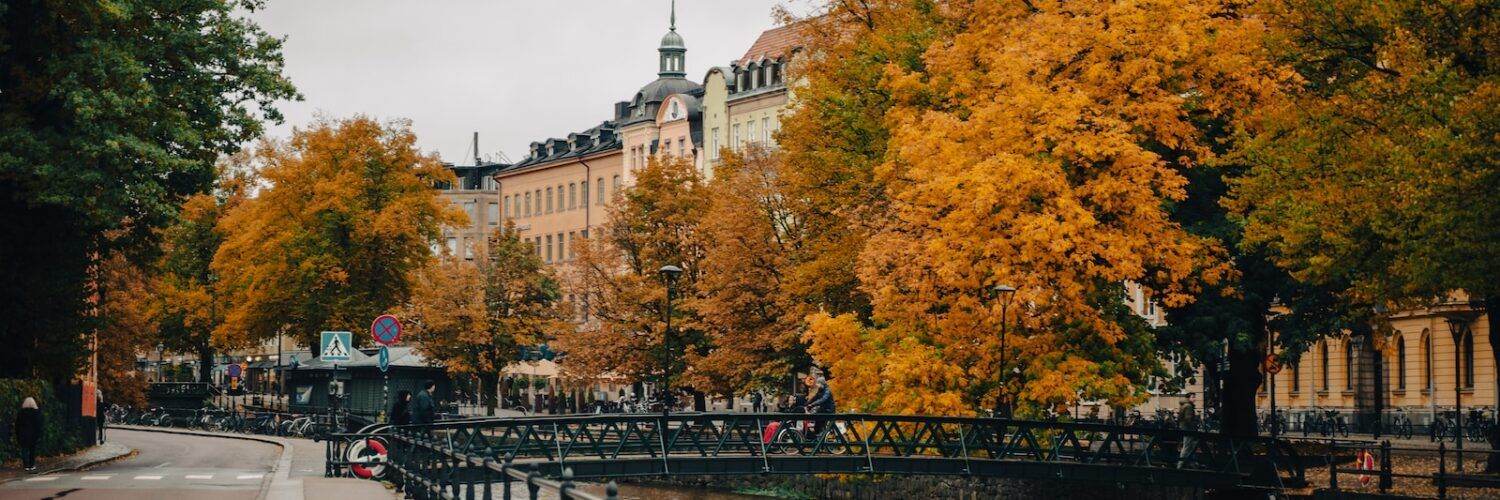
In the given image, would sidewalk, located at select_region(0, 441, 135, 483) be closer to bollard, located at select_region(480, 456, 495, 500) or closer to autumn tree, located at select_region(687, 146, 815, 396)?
bollard, located at select_region(480, 456, 495, 500)

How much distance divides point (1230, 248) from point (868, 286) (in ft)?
25.6

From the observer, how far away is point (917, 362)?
4309 centimetres

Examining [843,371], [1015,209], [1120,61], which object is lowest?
[843,371]

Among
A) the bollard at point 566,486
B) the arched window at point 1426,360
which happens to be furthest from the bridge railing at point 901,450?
the arched window at point 1426,360

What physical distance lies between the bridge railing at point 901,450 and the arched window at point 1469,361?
2183 centimetres

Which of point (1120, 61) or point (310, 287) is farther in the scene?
point (310, 287)

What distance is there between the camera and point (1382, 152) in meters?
35.3

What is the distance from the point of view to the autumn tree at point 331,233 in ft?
260

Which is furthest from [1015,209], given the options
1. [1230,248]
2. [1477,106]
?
[1477,106]

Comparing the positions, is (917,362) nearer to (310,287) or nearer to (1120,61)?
(1120,61)

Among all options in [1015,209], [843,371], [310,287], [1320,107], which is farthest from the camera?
[310,287]

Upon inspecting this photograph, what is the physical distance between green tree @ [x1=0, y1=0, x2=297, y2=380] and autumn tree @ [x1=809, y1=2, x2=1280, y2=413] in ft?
41.6

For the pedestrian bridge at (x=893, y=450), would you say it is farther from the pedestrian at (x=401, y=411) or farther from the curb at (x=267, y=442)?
the curb at (x=267, y=442)

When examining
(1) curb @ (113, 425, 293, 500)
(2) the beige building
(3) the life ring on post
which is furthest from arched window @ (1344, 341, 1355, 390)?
(3) the life ring on post
